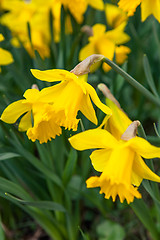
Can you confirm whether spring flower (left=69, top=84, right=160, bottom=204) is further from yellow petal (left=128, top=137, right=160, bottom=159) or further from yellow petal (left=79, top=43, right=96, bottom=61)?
yellow petal (left=79, top=43, right=96, bottom=61)

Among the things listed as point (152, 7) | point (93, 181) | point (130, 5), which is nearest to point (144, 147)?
point (93, 181)

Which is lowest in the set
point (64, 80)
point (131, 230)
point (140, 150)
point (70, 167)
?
point (131, 230)

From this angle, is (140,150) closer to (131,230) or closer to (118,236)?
(118,236)

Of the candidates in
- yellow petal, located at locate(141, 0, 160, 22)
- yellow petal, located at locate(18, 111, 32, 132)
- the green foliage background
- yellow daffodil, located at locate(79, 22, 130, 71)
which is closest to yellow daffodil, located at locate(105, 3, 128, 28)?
the green foliage background

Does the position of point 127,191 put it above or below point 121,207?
above

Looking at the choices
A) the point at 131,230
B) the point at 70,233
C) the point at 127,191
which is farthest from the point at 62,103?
the point at 131,230

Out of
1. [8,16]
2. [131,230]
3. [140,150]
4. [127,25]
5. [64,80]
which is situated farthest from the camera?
[8,16]

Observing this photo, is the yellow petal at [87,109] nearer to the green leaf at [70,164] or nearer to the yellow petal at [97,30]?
the green leaf at [70,164]

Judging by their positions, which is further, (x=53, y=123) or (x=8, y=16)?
(x=8, y=16)
